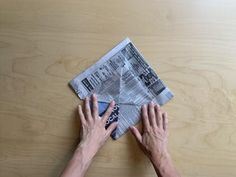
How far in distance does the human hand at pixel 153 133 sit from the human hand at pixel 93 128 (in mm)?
82

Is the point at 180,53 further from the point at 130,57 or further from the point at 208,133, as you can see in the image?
the point at 208,133

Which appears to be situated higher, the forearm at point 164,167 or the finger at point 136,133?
the finger at point 136,133

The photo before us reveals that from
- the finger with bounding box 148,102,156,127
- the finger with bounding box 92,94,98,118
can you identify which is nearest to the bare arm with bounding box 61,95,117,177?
the finger with bounding box 92,94,98,118

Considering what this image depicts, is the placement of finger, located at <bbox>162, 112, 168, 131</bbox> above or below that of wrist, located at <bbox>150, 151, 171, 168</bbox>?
above

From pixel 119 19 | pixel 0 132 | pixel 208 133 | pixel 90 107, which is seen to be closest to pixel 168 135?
pixel 208 133

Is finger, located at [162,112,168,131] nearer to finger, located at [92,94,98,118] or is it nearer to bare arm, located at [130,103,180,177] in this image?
bare arm, located at [130,103,180,177]

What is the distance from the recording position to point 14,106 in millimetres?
1046

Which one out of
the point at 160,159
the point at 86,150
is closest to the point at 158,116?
the point at 160,159

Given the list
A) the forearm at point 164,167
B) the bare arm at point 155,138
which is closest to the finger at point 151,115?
the bare arm at point 155,138

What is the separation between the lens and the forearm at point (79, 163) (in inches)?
38.9

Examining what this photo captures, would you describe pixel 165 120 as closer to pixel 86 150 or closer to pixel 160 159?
pixel 160 159

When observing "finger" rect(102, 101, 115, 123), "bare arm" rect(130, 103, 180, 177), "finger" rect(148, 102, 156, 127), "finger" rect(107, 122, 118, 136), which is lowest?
"bare arm" rect(130, 103, 180, 177)

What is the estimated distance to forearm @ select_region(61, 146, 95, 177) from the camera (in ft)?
3.24

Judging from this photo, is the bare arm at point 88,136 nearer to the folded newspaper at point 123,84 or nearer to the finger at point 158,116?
the folded newspaper at point 123,84
